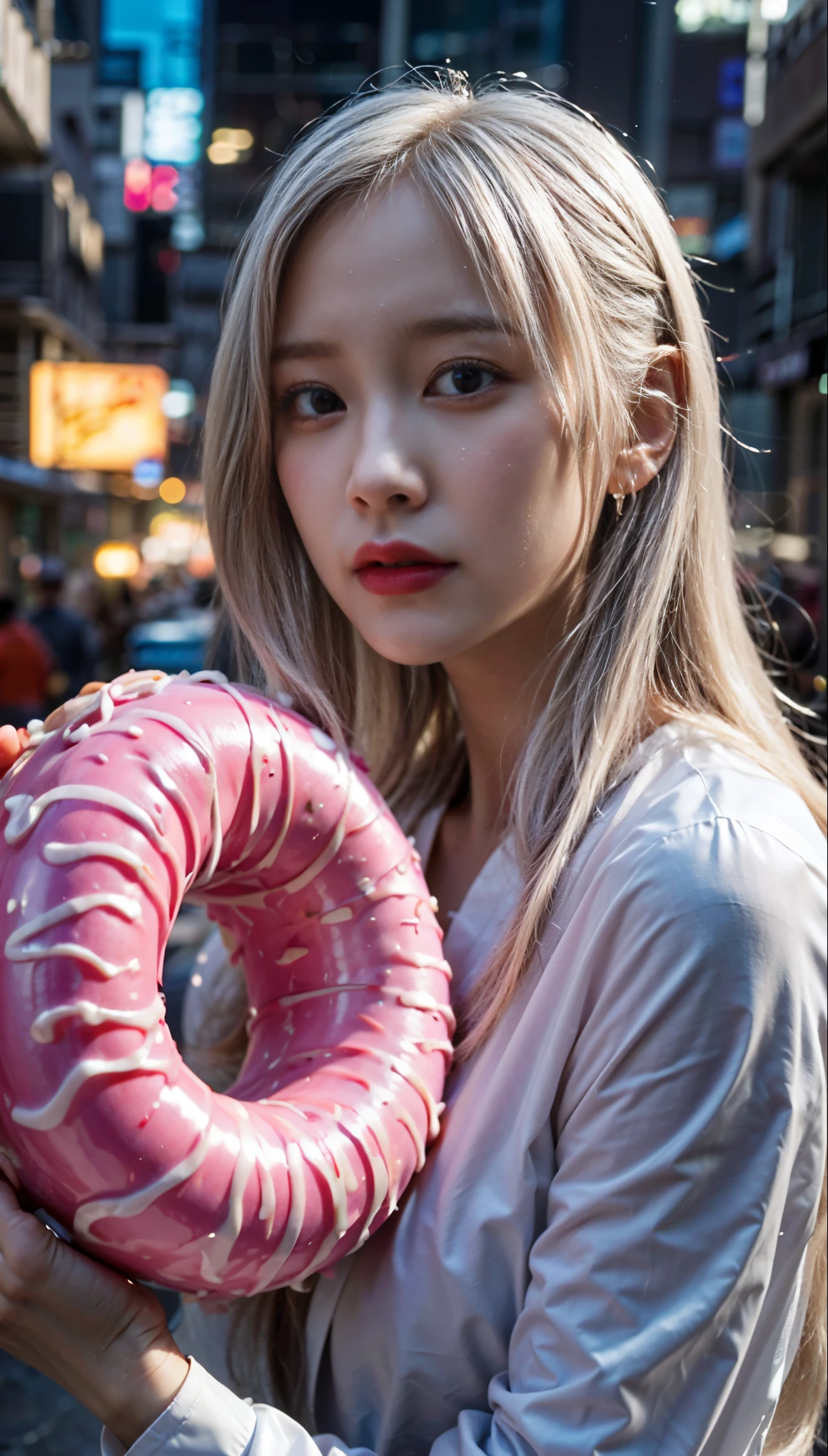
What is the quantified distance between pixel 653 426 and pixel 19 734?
70 cm

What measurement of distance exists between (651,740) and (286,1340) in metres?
0.75

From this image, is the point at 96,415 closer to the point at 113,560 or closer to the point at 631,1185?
the point at 631,1185

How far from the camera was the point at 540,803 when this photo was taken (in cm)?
113

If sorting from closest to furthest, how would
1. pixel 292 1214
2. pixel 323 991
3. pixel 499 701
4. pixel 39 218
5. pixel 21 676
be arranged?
1. pixel 292 1214
2. pixel 323 991
3. pixel 499 701
4. pixel 39 218
5. pixel 21 676

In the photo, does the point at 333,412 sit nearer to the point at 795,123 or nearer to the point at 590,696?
the point at 590,696

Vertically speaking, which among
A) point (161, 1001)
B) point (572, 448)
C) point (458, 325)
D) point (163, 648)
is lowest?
point (163, 648)

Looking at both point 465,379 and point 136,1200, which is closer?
point 136,1200

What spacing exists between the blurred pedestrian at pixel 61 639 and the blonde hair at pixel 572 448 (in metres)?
4.33

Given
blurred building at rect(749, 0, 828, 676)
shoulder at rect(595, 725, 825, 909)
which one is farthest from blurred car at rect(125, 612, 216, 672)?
shoulder at rect(595, 725, 825, 909)

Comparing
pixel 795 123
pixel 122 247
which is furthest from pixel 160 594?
pixel 795 123

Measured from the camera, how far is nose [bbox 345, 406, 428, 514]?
1.00 m

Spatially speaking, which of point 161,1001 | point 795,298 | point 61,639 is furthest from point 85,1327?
point 61,639

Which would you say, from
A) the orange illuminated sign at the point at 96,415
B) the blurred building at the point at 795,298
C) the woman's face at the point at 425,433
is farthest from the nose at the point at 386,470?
the orange illuminated sign at the point at 96,415

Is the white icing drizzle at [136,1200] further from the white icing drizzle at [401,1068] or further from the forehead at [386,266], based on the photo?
the forehead at [386,266]
